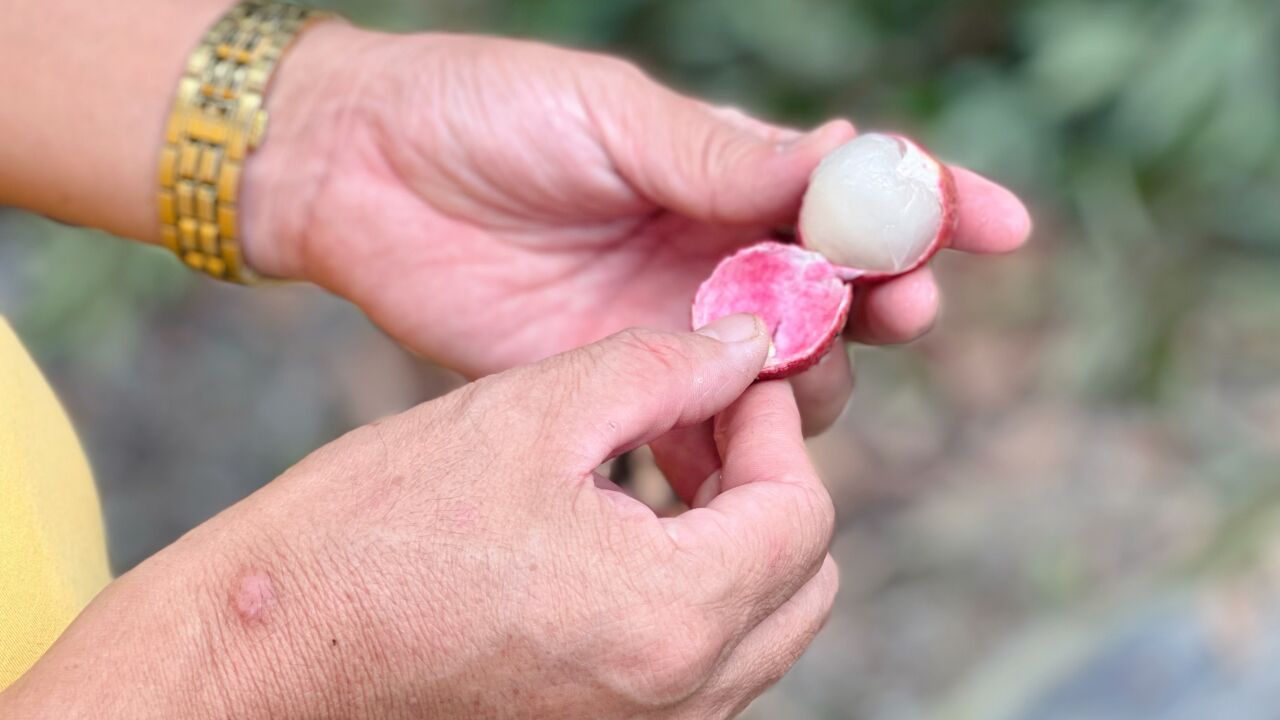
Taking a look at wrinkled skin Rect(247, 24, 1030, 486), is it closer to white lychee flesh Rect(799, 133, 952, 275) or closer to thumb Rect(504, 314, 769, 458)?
→ white lychee flesh Rect(799, 133, 952, 275)

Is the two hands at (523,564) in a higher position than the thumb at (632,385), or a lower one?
lower

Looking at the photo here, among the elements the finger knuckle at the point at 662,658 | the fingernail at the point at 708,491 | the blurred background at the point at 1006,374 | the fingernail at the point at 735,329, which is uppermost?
the fingernail at the point at 735,329

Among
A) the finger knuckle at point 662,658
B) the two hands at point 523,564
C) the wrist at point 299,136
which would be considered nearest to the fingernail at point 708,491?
the two hands at point 523,564

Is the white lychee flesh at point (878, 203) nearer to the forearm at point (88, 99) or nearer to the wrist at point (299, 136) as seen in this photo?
the wrist at point (299, 136)

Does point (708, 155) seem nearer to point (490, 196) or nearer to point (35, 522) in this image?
point (490, 196)

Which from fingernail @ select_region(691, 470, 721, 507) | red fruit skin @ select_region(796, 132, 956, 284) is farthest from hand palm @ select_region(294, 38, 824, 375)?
fingernail @ select_region(691, 470, 721, 507)

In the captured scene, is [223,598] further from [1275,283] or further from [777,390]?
[1275,283]
